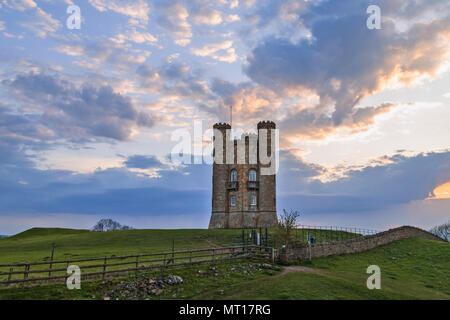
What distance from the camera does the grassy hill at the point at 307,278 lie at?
18.0 m

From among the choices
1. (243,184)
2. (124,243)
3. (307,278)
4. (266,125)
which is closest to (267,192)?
(243,184)

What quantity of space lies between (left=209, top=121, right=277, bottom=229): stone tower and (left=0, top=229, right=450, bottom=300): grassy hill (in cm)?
1263

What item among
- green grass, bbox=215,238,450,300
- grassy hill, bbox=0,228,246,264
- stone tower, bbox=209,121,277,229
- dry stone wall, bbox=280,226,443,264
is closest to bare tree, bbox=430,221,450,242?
dry stone wall, bbox=280,226,443,264

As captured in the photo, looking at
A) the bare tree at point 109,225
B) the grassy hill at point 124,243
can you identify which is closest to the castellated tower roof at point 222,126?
the grassy hill at point 124,243

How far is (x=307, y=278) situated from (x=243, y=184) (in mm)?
36074

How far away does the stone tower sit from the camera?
56.9 m

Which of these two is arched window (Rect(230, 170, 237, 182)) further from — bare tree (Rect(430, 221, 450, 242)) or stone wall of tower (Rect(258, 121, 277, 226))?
bare tree (Rect(430, 221, 450, 242))

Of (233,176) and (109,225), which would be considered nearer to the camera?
(233,176)

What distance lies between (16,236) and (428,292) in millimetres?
63748

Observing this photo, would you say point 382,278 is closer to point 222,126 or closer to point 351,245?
point 351,245

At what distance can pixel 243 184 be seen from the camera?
2275 inches

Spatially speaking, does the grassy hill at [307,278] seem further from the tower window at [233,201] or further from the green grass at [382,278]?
the tower window at [233,201]
